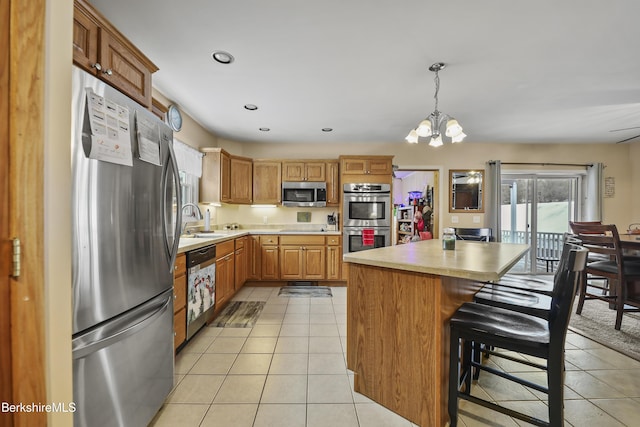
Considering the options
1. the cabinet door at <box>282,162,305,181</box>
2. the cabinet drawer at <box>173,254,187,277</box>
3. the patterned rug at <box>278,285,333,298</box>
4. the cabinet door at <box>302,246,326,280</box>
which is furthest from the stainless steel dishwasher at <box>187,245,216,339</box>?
the cabinet door at <box>282,162,305,181</box>

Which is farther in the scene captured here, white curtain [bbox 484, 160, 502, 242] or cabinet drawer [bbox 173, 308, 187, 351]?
white curtain [bbox 484, 160, 502, 242]

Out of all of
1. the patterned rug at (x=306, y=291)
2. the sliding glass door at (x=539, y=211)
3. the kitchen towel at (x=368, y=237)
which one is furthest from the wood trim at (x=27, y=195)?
the sliding glass door at (x=539, y=211)

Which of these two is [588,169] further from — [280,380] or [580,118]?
A: [280,380]

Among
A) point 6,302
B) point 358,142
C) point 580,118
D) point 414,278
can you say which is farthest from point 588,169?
point 6,302

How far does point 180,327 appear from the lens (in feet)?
6.70

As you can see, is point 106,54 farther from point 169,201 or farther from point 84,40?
point 169,201

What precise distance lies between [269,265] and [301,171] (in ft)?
5.58

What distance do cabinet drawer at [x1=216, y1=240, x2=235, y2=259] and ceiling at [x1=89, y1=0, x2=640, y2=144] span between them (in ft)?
5.67

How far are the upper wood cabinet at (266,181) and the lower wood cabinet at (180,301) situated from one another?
2476 mm

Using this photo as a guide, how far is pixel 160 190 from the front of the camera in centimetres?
143

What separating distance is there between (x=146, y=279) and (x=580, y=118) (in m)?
5.27

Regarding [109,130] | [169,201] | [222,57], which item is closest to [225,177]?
[222,57]

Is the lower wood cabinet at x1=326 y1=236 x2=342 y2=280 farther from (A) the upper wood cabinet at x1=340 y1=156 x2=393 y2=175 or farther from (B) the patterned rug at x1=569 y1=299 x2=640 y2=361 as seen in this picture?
(B) the patterned rug at x1=569 y1=299 x2=640 y2=361

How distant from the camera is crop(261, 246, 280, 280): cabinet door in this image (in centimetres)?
408
